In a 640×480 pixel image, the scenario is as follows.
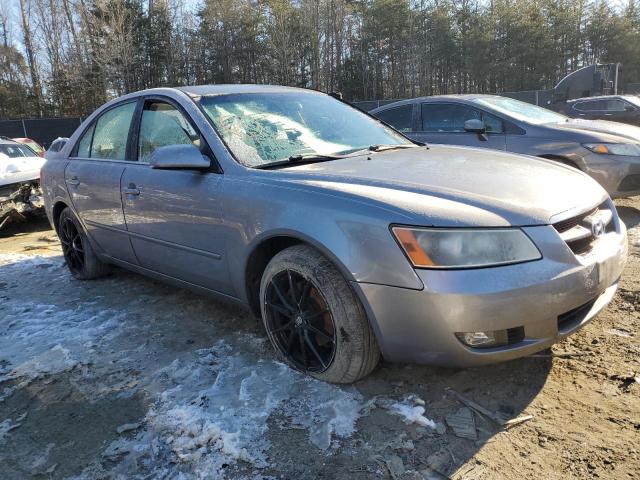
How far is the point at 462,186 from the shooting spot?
237cm

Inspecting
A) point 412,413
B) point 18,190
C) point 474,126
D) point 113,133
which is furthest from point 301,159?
point 18,190

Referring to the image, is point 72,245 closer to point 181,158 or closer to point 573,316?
point 181,158

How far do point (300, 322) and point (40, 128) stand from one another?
2775 centimetres

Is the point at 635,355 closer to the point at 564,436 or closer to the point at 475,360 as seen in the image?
the point at 564,436

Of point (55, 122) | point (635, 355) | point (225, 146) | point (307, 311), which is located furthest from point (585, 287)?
point (55, 122)

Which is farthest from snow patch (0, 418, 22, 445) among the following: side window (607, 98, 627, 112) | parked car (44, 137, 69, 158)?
side window (607, 98, 627, 112)

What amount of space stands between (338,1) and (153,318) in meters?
37.7

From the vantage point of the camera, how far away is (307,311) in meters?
2.53

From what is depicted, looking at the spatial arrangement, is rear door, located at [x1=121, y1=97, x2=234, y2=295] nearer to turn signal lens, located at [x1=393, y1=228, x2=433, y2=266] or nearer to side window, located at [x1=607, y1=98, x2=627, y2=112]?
turn signal lens, located at [x1=393, y1=228, x2=433, y2=266]

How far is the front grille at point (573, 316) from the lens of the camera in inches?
87.7

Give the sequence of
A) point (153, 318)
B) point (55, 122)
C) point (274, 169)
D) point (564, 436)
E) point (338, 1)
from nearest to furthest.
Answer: point (564, 436), point (274, 169), point (153, 318), point (55, 122), point (338, 1)

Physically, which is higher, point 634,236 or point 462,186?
point 462,186

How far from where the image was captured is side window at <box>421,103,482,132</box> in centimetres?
623

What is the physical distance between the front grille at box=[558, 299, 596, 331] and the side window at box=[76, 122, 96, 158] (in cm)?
372
